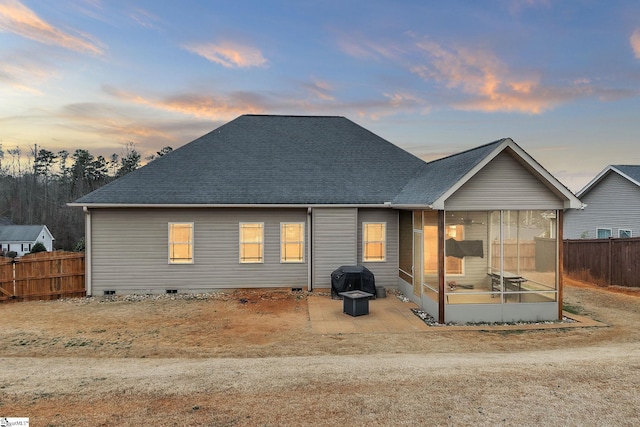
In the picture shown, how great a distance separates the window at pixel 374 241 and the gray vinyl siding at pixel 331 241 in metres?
0.65

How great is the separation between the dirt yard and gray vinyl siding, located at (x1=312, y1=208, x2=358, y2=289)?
339 centimetres

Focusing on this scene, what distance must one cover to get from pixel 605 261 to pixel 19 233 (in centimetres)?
6099

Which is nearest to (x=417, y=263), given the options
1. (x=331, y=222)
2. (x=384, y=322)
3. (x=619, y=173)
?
(x=384, y=322)

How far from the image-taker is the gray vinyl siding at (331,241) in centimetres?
1438

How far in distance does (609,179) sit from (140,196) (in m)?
25.1

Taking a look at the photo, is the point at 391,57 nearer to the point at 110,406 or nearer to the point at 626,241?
the point at 626,241

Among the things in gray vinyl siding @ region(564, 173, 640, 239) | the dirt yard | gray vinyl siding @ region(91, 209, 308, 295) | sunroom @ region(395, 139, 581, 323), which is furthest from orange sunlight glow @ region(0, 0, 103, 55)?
gray vinyl siding @ region(564, 173, 640, 239)

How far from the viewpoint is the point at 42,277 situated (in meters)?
13.4

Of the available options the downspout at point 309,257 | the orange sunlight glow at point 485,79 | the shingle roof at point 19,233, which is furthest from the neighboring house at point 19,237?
the orange sunlight glow at point 485,79

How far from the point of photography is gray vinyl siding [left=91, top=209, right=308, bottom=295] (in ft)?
45.7

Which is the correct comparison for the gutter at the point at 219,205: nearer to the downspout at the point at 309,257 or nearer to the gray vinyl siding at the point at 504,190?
the downspout at the point at 309,257

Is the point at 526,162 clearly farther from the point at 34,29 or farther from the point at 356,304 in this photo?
the point at 34,29

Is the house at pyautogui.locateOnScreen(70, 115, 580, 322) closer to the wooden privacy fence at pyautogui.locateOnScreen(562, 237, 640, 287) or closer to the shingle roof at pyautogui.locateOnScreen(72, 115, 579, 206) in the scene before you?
the shingle roof at pyautogui.locateOnScreen(72, 115, 579, 206)

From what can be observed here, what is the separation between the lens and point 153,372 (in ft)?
21.5
